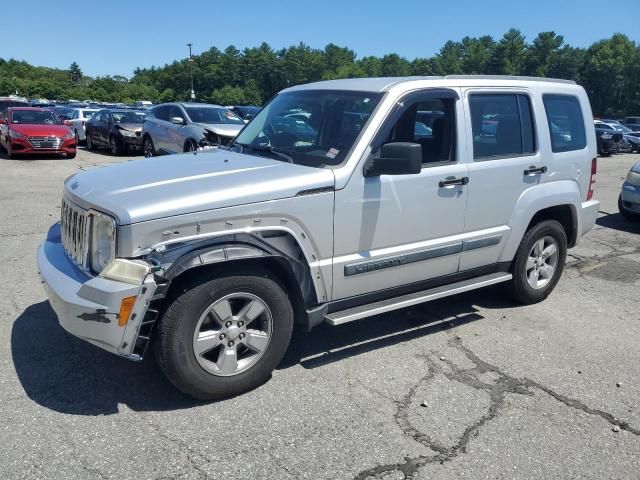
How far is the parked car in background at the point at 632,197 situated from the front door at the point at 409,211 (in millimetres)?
6071

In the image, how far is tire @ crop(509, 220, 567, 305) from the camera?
5.23 metres

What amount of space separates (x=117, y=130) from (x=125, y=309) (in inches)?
652

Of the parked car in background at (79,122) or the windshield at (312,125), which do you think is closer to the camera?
the windshield at (312,125)

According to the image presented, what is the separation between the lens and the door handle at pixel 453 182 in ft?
14.3

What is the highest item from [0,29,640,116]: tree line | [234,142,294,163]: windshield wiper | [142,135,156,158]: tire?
[0,29,640,116]: tree line

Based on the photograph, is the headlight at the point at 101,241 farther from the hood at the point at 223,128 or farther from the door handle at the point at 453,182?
the hood at the point at 223,128

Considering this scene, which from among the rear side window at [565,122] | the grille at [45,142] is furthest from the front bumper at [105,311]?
the grille at [45,142]

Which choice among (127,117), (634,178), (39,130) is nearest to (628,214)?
(634,178)

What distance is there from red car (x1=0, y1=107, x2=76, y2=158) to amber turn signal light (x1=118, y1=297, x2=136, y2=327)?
593 inches

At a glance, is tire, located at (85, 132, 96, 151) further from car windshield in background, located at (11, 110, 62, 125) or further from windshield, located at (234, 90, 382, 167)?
windshield, located at (234, 90, 382, 167)

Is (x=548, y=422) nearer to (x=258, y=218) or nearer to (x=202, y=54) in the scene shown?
(x=258, y=218)

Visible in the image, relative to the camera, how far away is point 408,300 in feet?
14.1

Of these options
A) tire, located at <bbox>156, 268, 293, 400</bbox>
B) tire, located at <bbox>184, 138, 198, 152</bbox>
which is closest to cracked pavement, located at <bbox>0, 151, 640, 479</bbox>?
tire, located at <bbox>156, 268, 293, 400</bbox>

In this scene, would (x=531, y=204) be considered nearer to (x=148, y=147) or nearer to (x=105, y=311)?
(x=105, y=311)
